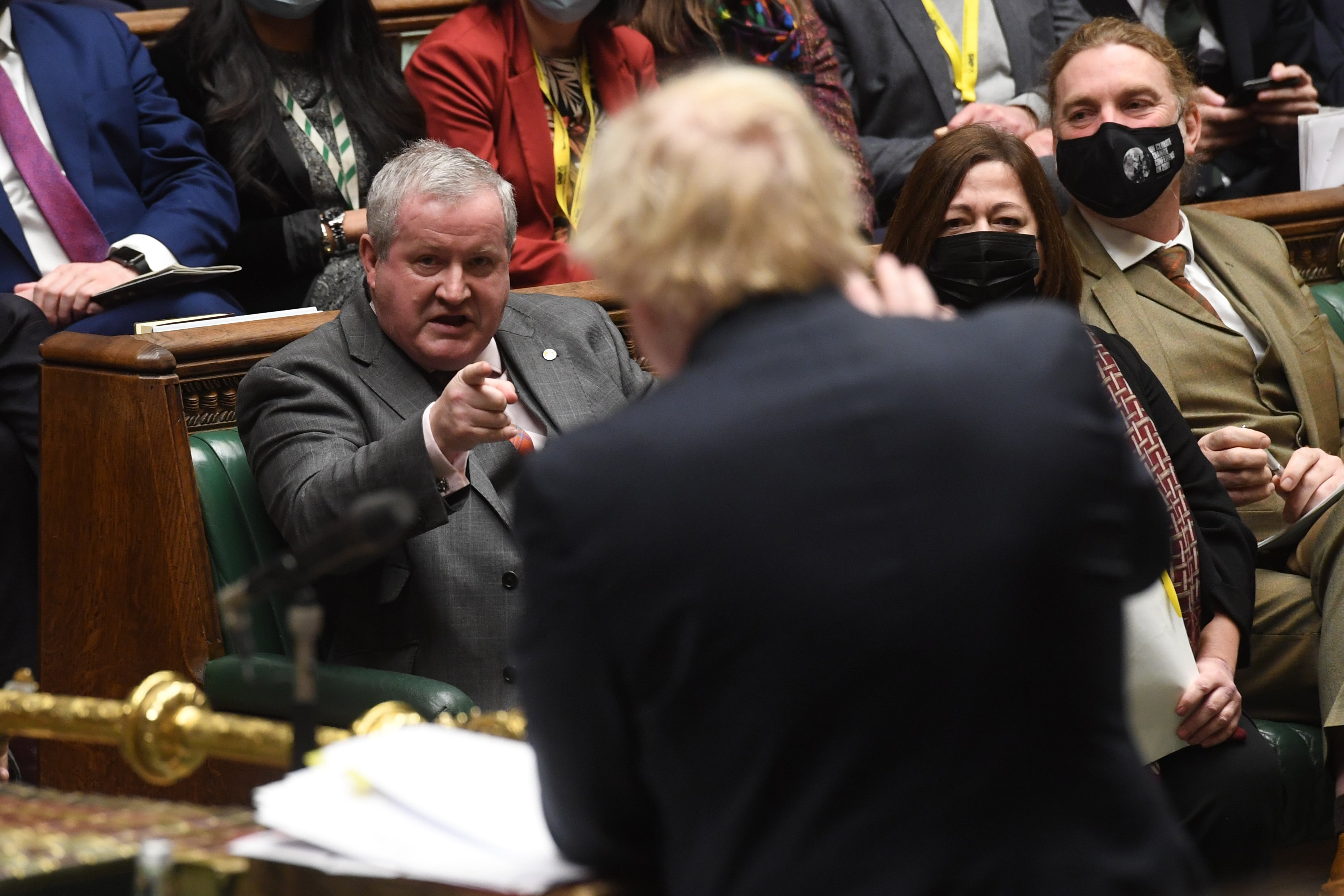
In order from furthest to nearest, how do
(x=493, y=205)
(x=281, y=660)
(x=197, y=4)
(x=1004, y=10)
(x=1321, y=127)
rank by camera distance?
(x=1004, y=10), (x=1321, y=127), (x=197, y=4), (x=493, y=205), (x=281, y=660)

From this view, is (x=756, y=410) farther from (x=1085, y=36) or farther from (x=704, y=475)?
(x=1085, y=36)

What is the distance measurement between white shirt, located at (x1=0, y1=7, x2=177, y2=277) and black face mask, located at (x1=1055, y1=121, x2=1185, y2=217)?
1.75 meters

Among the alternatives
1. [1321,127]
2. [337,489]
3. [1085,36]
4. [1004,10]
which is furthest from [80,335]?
[1321,127]

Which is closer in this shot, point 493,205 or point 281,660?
point 281,660

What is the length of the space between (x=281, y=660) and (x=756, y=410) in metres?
1.20

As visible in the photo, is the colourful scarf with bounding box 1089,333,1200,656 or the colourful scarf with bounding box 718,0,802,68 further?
the colourful scarf with bounding box 718,0,802,68

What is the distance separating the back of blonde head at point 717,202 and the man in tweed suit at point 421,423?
0.98 m

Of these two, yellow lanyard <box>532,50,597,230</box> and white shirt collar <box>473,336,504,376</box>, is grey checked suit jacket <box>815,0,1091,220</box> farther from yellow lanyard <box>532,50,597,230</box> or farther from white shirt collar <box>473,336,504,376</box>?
white shirt collar <box>473,336,504,376</box>

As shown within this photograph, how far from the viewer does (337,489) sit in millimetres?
1991

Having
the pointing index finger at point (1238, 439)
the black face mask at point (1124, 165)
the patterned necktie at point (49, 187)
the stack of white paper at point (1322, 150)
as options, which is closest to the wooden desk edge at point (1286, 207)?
the stack of white paper at point (1322, 150)

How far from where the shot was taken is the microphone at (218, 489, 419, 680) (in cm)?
95

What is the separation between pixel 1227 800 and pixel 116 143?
2438 millimetres

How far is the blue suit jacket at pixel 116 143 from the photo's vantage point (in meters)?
2.88

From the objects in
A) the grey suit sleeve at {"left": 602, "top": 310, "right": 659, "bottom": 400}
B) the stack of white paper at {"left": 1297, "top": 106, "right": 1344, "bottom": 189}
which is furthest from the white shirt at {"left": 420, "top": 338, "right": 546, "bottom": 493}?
the stack of white paper at {"left": 1297, "top": 106, "right": 1344, "bottom": 189}
